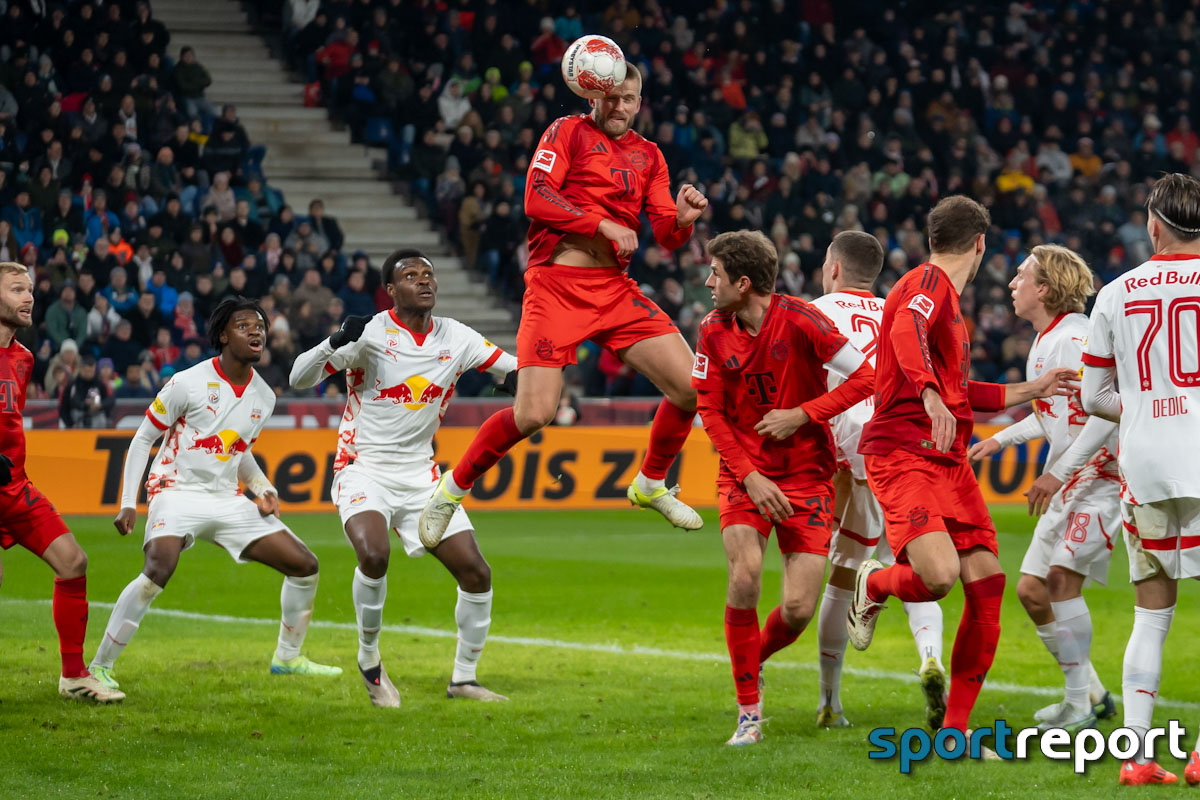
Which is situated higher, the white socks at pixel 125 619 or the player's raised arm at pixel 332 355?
the player's raised arm at pixel 332 355

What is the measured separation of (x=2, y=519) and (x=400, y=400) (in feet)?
6.91

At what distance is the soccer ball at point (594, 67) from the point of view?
6.61 meters

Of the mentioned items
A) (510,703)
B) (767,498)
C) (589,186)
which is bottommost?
(510,703)

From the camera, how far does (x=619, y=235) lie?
21.4ft

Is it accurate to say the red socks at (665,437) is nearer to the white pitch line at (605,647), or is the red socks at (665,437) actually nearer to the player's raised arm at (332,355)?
the player's raised arm at (332,355)

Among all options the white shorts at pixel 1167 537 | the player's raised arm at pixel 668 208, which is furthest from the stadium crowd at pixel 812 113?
the white shorts at pixel 1167 537

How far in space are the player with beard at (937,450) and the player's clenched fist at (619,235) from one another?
1177 millimetres

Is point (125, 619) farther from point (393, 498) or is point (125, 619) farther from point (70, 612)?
point (393, 498)

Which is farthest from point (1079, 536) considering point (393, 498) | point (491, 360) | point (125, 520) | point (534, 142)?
point (534, 142)

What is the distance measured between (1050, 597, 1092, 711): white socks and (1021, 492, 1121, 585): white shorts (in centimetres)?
22

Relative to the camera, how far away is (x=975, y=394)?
6.25 metres

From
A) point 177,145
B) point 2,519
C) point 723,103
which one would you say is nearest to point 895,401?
point 2,519

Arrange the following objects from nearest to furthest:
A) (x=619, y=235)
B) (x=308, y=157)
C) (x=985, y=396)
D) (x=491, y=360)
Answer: (x=985, y=396) < (x=619, y=235) < (x=491, y=360) < (x=308, y=157)

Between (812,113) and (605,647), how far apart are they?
57.4ft
